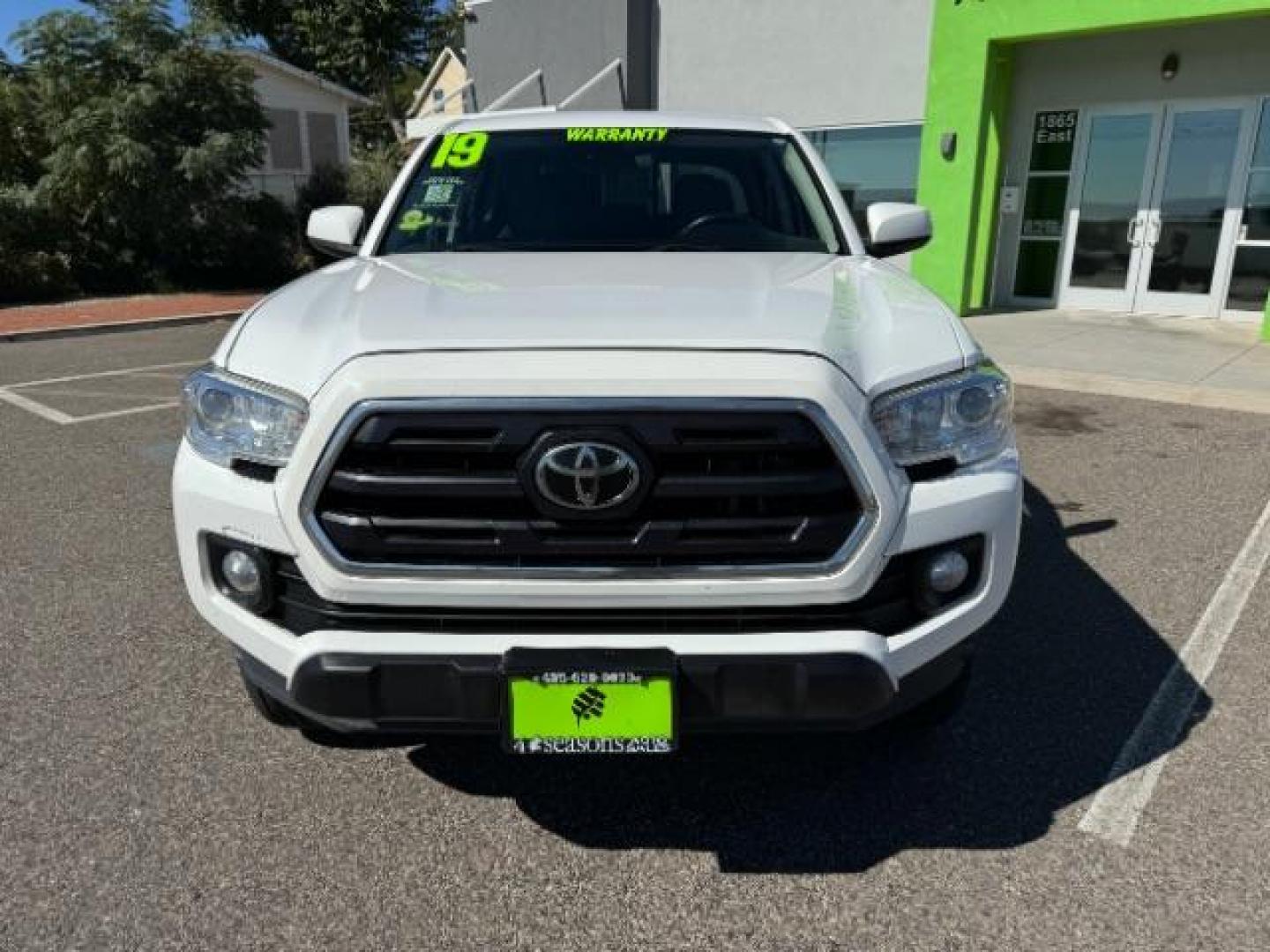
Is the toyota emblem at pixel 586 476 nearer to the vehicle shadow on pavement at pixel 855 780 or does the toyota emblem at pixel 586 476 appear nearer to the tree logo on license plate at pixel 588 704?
the tree logo on license plate at pixel 588 704

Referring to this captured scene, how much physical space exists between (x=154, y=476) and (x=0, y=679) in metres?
2.44

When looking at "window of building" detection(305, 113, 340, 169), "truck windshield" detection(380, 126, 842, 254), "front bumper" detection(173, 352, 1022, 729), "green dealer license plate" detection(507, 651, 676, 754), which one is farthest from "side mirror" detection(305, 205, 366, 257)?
"window of building" detection(305, 113, 340, 169)

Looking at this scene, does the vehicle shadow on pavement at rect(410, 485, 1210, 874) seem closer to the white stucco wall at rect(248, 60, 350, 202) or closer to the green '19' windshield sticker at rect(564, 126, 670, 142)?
the green '19' windshield sticker at rect(564, 126, 670, 142)

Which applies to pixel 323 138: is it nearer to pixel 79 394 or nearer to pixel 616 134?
pixel 79 394

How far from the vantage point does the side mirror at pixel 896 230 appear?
131 inches

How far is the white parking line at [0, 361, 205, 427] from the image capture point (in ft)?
22.4

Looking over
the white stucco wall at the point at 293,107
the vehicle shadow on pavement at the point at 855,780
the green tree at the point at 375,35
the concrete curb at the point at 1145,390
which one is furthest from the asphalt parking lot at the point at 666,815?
the green tree at the point at 375,35

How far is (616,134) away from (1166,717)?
269 cm

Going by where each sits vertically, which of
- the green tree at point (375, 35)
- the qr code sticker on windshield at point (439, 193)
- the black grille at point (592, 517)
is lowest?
the black grille at point (592, 517)

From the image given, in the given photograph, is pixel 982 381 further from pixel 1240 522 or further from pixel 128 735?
pixel 1240 522

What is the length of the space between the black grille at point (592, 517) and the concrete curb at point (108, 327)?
37.5 ft

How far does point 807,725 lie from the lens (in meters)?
1.98

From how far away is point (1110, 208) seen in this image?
1168cm

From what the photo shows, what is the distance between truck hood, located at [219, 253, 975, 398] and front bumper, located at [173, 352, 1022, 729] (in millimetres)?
68
